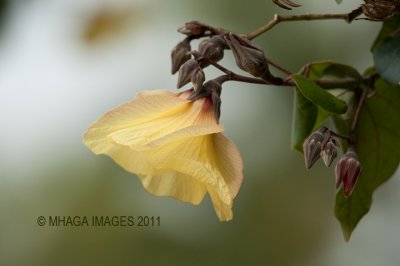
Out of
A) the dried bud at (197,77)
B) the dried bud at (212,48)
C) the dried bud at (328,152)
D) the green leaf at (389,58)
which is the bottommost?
the dried bud at (328,152)

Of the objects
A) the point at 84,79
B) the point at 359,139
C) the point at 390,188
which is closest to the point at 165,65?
the point at 84,79

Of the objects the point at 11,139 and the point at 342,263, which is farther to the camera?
the point at 11,139

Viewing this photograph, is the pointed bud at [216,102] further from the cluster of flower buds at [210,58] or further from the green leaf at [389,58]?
the green leaf at [389,58]

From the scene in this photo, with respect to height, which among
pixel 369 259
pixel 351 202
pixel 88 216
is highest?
pixel 351 202

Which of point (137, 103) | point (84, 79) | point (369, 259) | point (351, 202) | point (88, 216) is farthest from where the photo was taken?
point (84, 79)

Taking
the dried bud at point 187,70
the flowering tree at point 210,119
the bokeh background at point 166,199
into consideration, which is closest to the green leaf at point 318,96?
the flowering tree at point 210,119

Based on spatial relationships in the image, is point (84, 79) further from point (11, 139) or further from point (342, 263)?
point (342, 263)

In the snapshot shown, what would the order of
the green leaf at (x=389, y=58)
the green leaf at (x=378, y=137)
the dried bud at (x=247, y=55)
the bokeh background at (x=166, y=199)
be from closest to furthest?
the dried bud at (x=247, y=55), the green leaf at (x=389, y=58), the green leaf at (x=378, y=137), the bokeh background at (x=166, y=199)
